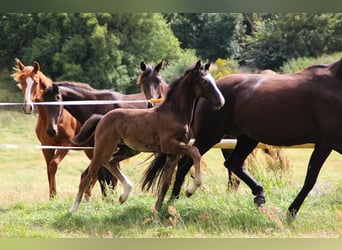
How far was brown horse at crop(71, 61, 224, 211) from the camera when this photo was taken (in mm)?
7762

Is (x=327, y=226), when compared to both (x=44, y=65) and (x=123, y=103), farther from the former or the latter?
(x=44, y=65)

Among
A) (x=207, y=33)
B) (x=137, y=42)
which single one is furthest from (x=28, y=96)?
(x=207, y=33)

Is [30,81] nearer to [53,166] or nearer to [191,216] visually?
[53,166]

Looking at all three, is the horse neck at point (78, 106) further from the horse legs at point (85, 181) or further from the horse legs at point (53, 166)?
the horse legs at point (85, 181)

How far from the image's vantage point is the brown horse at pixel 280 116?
26.6 ft

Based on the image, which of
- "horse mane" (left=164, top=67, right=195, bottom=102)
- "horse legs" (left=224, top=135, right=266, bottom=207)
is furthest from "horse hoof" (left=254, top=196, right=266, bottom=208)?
"horse mane" (left=164, top=67, right=195, bottom=102)

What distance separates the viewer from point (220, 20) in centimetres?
3052

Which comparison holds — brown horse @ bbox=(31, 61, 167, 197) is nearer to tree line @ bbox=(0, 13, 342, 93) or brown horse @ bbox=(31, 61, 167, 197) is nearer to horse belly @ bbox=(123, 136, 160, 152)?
horse belly @ bbox=(123, 136, 160, 152)

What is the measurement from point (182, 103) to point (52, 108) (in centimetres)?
248

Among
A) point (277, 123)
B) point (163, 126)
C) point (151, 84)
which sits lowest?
point (151, 84)

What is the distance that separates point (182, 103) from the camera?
26.0ft

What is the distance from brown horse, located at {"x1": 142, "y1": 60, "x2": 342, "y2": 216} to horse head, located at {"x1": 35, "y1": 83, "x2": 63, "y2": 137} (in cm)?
168

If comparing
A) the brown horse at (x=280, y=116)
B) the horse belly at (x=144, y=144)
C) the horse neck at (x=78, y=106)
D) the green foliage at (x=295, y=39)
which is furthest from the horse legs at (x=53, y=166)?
the green foliage at (x=295, y=39)

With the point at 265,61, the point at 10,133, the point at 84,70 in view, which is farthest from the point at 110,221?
the point at 265,61
